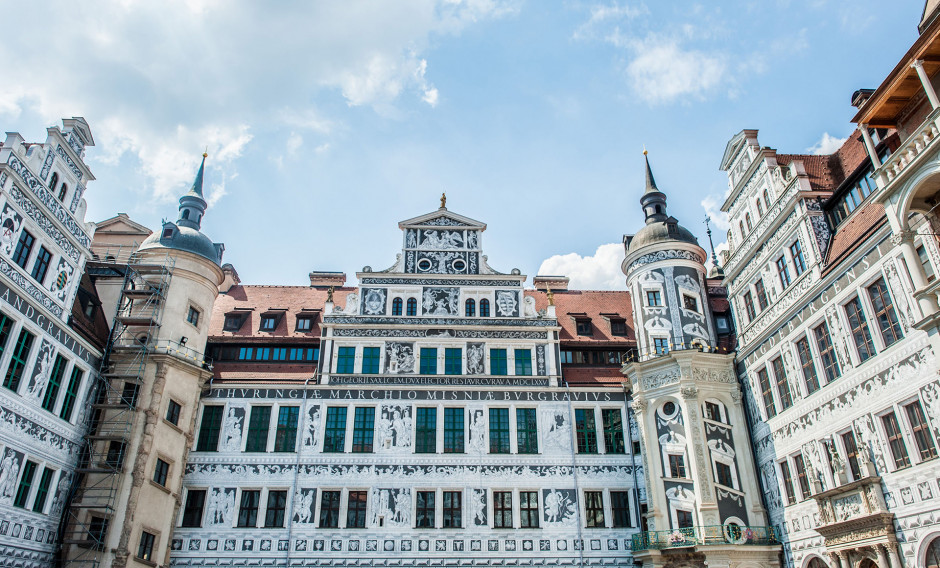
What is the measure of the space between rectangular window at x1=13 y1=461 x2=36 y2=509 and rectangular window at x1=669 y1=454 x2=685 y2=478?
64.2ft

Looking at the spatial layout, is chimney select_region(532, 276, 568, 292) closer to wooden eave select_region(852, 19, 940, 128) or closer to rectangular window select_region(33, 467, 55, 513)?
wooden eave select_region(852, 19, 940, 128)

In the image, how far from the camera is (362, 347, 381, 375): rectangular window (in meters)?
26.0

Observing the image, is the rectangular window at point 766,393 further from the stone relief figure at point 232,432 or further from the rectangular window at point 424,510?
the stone relief figure at point 232,432

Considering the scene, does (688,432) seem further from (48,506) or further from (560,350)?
(48,506)

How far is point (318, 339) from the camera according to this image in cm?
2702

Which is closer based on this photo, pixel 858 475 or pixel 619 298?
pixel 858 475

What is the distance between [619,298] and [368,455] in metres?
13.6

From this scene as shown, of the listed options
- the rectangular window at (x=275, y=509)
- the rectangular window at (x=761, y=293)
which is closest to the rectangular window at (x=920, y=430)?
the rectangular window at (x=761, y=293)

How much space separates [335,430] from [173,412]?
560 centimetres

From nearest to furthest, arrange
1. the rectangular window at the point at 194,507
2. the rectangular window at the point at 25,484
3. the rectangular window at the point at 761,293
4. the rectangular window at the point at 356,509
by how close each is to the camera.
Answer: the rectangular window at the point at 25,484
the rectangular window at the point at 761,293
the rectangular window at the point at 194,507
the rectangular window at the point at 356,509

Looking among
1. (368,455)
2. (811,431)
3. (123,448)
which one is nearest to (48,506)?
(123,448)

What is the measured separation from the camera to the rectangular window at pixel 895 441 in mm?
16125

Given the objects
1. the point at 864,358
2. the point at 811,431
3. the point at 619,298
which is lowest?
the point at 811,431

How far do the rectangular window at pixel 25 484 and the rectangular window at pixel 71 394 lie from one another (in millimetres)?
1912
